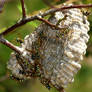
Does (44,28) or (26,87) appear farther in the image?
(26,87)

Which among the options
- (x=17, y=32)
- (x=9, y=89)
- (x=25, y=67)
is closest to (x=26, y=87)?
(x=9, y=89)

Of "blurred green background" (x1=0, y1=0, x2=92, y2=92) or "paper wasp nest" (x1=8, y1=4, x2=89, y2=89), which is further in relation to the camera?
"blurred green background" (x1=0, y1=0, x2=92, y2=92)

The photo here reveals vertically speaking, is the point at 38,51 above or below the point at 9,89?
above

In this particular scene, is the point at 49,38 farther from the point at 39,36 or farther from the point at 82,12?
the point at 82,12

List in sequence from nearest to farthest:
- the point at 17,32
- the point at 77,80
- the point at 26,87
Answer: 1. the point at 17,32
2. the point at 77,80
3. the point at 26,87

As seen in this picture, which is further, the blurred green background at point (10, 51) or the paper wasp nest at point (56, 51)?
the blurred green background at point (10, 51)

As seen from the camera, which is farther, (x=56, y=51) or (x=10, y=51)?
(x=10, y=51)

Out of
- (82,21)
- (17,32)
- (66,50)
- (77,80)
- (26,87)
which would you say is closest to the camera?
(66,50)

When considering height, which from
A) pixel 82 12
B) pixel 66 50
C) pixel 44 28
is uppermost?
pixel 82 12
